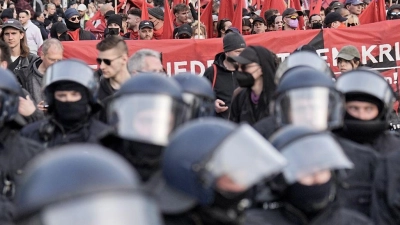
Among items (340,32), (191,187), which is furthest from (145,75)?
(340,32)

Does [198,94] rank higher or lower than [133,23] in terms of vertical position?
higher

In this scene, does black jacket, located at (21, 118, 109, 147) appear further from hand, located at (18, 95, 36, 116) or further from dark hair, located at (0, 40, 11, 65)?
dark hair, located at (0, 40, 11, 65)

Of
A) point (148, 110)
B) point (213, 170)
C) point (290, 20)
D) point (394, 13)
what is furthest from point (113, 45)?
point (394, 13)

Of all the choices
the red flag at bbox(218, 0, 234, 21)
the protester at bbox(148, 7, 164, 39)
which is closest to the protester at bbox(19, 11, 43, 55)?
the protester at bbox(148, 7, 164, 39)

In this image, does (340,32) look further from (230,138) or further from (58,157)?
(58,157)

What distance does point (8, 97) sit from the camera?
596 centimetres

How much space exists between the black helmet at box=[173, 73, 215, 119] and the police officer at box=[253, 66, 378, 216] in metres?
0.47

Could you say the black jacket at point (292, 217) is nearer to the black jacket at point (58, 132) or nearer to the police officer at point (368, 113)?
the police officer at point (368, 113)

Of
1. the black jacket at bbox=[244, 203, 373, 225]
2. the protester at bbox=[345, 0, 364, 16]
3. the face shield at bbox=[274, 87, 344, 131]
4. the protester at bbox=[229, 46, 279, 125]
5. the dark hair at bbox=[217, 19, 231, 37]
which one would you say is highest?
the face shield at bbox=[274, 87, 344, 131]

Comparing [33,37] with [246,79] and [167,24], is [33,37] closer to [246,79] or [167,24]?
[167,24]

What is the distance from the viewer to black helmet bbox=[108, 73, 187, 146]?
15.6 feet

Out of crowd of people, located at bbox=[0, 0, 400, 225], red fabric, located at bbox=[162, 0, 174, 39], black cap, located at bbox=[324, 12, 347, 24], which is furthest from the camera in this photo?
black cap, located at bbox=[324, 12, 347, 24]

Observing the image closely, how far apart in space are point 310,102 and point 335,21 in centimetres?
808

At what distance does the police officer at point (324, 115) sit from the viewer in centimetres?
566
